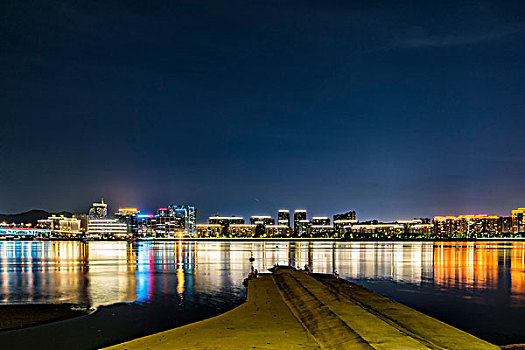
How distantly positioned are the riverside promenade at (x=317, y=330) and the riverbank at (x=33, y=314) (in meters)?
8.21

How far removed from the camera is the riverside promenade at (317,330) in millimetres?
13453

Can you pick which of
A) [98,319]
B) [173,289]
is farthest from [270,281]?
[98,319]

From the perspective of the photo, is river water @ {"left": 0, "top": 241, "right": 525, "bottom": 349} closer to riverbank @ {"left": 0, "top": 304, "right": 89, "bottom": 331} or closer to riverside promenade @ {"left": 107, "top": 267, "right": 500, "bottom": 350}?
riverbank @ {"left": 0, "top": 304, "right": 89, "bottom": 331}

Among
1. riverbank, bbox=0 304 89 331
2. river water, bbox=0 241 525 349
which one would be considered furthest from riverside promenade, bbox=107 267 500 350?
riverbank, bbox=0 304 89 331

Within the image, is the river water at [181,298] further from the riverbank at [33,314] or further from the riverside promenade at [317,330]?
the riverside promenade at [317,330]

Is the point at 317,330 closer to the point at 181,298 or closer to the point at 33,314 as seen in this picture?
the point at 33,314

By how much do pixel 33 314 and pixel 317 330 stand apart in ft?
51.5

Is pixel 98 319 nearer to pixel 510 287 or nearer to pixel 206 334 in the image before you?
pixel 206 334

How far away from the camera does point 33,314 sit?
23.7 metres

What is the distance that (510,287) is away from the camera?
37.2 meters

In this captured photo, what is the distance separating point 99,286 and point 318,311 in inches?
877

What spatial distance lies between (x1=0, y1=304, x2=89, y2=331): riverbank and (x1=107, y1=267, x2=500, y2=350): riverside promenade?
8208 millimetres

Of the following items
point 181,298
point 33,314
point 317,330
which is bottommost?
point 181,298

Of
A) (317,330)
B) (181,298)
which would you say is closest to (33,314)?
(181,298)
